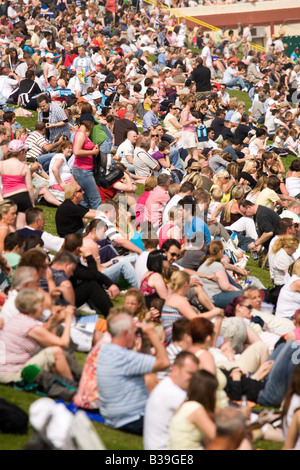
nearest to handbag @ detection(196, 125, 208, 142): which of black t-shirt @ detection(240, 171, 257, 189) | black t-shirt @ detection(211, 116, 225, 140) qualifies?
black t-shirt @ detection(211, 116, 225, 140)

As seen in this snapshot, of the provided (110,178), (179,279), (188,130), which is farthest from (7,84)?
(179,279)

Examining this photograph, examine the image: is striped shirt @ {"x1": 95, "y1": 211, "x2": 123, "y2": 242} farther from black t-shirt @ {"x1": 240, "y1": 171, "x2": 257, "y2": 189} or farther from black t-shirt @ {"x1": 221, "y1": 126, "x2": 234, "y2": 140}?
black t-shirt @ {"x1": 221, "y1": 126, "x2": 234, "y2": 140}

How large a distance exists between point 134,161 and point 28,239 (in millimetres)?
5984

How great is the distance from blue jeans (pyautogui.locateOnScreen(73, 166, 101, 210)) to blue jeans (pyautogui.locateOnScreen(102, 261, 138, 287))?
6.66 ft

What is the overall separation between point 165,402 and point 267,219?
721 centimetres

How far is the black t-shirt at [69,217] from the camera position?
1122cm

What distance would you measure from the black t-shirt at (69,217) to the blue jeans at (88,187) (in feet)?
3.86

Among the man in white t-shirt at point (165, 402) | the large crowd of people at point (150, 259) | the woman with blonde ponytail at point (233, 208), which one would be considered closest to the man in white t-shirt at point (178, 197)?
the large crowd of people at point (150, 259)

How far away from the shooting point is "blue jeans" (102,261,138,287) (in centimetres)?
1053

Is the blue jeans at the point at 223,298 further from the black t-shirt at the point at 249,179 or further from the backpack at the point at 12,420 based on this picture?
the black t-shirt at the point at 249,179

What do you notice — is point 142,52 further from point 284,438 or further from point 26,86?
point 284,438

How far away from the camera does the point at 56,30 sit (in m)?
27.6

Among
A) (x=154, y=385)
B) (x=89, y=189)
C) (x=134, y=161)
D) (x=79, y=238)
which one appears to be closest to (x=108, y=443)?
(x=154, y=385)

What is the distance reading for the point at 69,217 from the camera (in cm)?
1123
